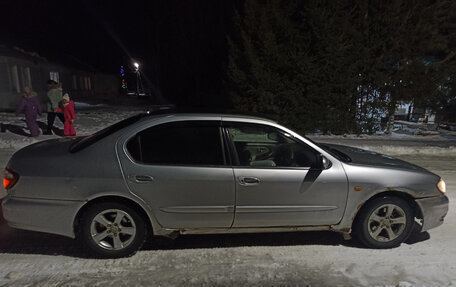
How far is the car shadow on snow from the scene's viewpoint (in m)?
3.15

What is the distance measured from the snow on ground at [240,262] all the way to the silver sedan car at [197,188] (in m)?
0.23

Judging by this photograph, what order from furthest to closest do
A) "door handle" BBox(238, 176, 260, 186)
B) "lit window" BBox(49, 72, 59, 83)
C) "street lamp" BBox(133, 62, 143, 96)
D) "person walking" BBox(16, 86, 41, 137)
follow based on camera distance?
"street lamp" BBox(133, 62, 143, 96), "lit window" BBox(49, 72, 59, 83), "person walking" BBox(16, 86, 41, 137), "door handle" BBox(238, 176, 260, 186)

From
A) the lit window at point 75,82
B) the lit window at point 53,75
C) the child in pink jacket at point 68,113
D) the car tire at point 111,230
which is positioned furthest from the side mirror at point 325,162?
the lit window at point 75,82

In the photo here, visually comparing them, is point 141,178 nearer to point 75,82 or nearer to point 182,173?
point 182,173

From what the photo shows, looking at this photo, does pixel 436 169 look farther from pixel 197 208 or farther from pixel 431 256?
pixel 197 208

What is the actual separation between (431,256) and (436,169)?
4.25m

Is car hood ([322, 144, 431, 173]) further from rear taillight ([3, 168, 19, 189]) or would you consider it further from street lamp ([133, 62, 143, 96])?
street lamp ([133, 62, 143, 96])

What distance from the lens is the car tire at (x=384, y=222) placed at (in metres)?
3.24

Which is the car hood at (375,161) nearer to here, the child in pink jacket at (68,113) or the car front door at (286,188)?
the car front door at (286,188)

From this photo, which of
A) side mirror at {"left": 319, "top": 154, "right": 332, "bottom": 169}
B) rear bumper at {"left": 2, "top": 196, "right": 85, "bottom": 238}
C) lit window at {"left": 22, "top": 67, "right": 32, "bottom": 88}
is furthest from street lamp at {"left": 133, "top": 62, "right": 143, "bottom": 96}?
side mirror at {"left": 319, "top": 154, "right": 332, "bottom": 169}

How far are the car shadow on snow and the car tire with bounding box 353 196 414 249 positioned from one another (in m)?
0.20

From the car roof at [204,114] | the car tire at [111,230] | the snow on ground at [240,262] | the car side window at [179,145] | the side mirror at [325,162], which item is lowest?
the snow on ground at [240,262]

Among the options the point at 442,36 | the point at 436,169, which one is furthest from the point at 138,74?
the point at 436,169

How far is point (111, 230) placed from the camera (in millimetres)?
2959
